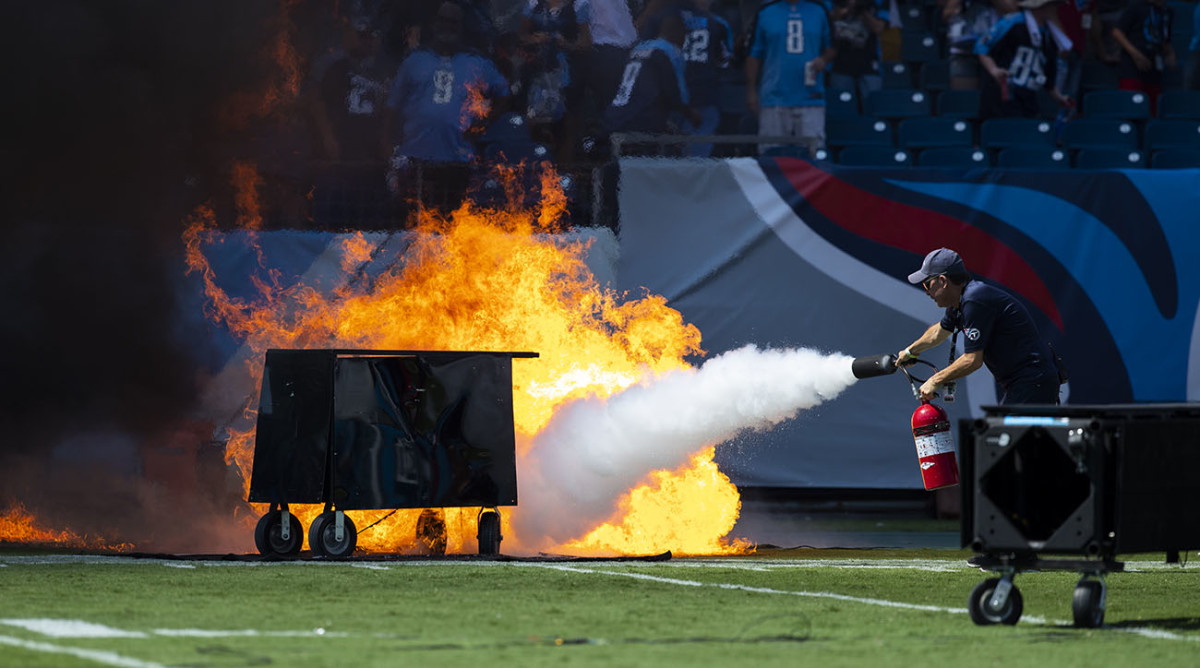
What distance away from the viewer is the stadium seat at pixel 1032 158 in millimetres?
18719

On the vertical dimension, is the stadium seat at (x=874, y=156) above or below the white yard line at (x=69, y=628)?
above

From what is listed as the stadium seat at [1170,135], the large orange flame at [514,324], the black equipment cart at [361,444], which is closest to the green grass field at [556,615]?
the black equipment cart at [361,444]

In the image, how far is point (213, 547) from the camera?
43.9 feet

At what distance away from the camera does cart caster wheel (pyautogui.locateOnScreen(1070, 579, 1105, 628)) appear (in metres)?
7.78

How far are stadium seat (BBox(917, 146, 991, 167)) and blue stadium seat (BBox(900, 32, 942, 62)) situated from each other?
6.47 feet

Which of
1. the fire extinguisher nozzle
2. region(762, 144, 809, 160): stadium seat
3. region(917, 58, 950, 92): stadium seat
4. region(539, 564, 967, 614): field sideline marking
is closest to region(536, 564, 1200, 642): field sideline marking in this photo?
region(539, 564, 967, 614): field sideline marking

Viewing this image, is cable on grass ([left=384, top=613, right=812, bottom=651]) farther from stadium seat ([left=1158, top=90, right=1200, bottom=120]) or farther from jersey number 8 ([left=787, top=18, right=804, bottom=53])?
stadium seat ([left=1158, top=90, right=1200, bottom=120])

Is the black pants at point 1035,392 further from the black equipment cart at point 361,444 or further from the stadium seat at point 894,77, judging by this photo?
the stadium seat at point 894,77

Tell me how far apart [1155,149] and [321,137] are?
32.9ft

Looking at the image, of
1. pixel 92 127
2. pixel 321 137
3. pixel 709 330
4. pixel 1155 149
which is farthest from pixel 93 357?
pixel 1155 149

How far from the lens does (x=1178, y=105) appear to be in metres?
20.1

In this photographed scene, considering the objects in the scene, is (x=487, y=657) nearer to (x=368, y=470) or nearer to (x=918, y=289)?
(x=368, y=470)

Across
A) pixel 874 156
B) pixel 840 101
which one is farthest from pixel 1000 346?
pixel 840 101

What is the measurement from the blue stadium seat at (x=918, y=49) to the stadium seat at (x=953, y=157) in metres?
1.97
